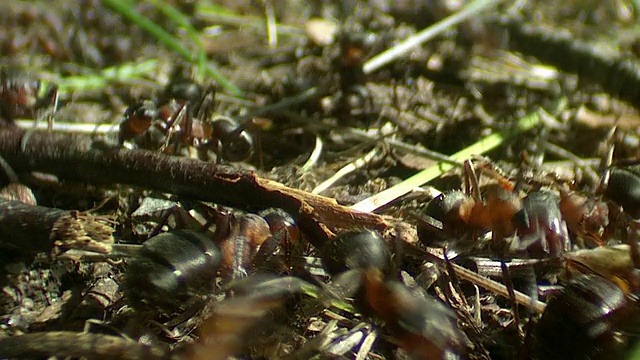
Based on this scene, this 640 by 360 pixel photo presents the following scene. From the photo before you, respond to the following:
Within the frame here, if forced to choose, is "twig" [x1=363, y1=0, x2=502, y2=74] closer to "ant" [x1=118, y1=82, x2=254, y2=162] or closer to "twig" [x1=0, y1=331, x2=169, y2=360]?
"ant" [x1=118, y1=82, x2=254, y2=162]

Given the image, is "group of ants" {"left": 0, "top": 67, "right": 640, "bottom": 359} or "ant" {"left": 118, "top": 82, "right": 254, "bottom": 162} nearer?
"group of ants" {"left": 0, "top": 67, "right": 640, "bottom": 359}

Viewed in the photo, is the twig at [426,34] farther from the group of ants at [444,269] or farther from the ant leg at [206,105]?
the group of ants at [444,269]

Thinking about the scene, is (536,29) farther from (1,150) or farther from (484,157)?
(1,150)

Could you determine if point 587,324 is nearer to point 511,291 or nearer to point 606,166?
point 511,291

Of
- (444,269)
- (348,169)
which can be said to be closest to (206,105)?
(348,169)

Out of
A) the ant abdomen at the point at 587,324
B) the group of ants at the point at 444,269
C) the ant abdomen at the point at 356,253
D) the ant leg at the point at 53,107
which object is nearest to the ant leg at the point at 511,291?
the group of ants at the point at 444,269

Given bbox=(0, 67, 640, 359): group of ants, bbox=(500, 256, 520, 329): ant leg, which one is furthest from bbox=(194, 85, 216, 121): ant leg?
bbox=(500, 256, 520, 329): ant leg

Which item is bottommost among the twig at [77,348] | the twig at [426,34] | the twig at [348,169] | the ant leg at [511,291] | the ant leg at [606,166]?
the twig at [77,348]
